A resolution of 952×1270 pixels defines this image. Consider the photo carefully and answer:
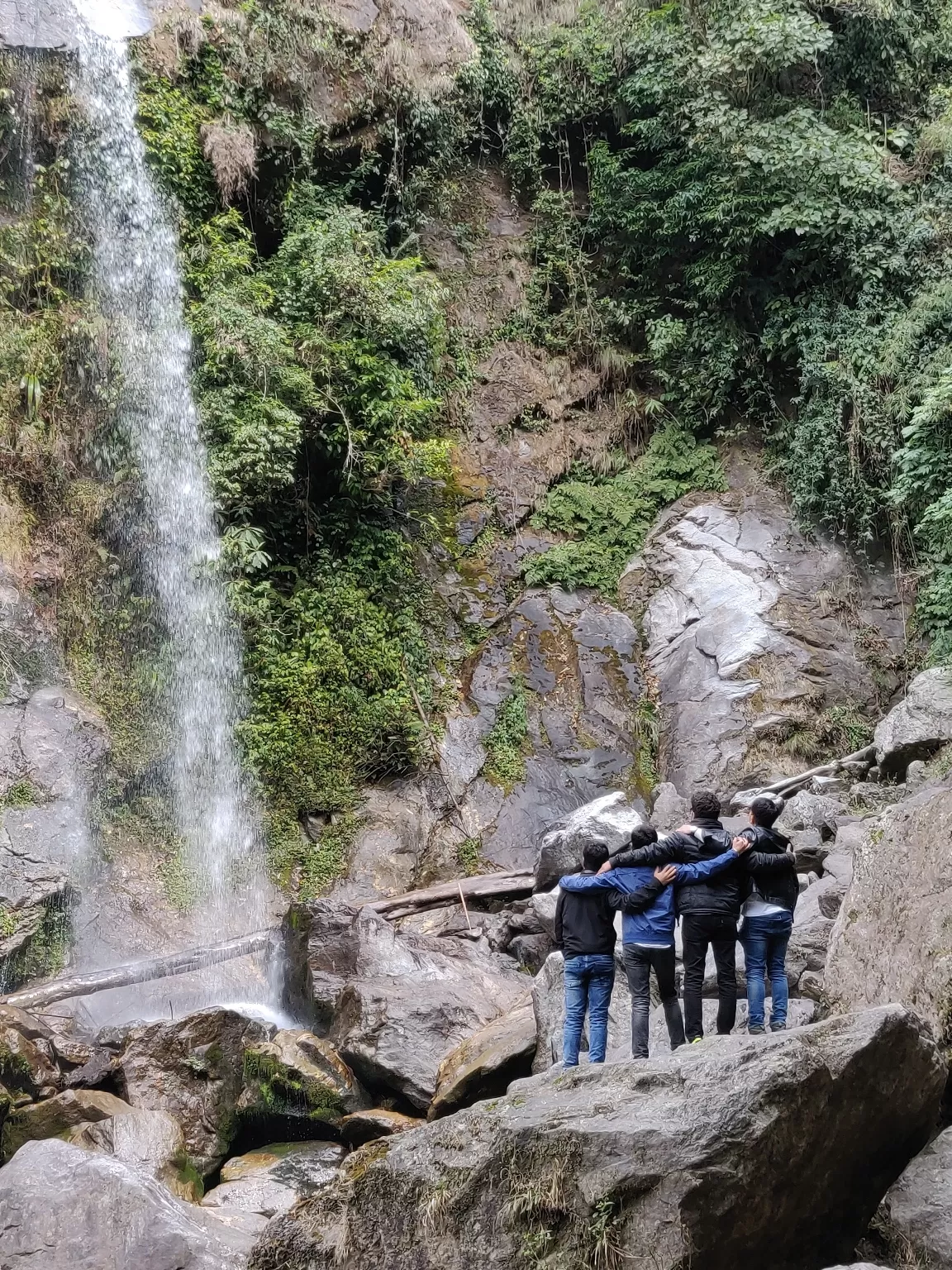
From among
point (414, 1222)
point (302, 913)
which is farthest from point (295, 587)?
point (414, 1222)

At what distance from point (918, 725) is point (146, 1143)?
817 cm

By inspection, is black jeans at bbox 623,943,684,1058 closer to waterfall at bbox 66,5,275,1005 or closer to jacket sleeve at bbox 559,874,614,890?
jacket sleeve at bbox 559,874,614,890

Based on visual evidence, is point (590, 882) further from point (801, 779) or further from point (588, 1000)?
point (801, 779)

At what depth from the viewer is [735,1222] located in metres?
3.65

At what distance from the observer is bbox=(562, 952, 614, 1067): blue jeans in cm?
563

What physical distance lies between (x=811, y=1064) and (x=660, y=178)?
1526cm

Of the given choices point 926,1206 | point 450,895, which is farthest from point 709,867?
point 450,895

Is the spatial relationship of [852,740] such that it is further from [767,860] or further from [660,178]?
[660,178]

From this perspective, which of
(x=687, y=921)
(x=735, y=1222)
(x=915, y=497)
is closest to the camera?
(x=735, y=1222)

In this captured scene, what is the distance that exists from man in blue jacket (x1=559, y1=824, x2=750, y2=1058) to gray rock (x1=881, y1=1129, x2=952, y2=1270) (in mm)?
1517

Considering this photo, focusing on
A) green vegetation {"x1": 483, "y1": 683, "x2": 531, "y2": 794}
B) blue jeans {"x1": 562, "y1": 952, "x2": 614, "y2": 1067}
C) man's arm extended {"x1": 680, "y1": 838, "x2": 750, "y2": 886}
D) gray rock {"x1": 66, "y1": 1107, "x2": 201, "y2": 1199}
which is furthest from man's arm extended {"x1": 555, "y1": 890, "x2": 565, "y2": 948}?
green vegetation {"x1": 483, "y1": 683, "x2": 531, "y2": 794}

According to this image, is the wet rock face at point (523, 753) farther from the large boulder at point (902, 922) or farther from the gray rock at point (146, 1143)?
the large boulder at point (902, 922)

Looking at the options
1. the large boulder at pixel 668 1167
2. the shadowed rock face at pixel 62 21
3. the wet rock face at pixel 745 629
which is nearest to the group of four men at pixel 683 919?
the large boulder at pixel 668 1167

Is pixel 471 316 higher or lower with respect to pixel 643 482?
higher
